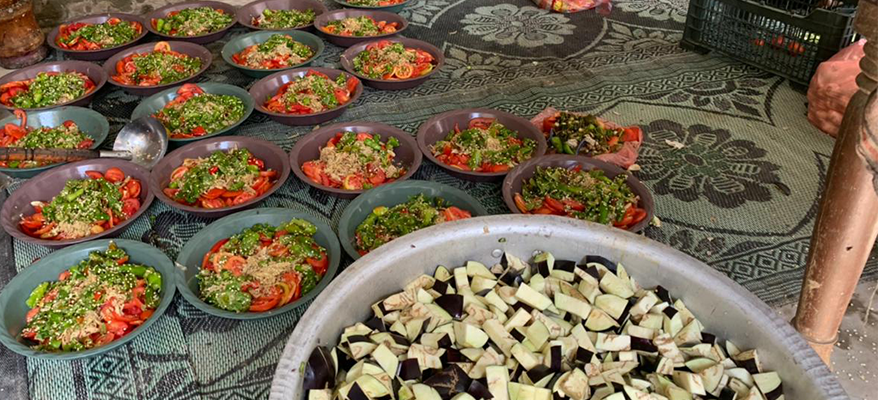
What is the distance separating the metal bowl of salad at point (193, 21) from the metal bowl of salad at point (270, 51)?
28cm

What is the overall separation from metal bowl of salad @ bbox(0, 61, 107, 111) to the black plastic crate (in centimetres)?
348

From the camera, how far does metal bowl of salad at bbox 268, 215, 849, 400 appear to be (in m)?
1.18

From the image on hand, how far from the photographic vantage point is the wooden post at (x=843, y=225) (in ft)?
3.48

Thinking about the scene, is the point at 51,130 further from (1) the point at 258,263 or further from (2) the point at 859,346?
(2) the point at 859,346

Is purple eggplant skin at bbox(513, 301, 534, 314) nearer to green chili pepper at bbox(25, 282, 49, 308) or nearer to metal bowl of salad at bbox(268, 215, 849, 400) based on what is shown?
metal bowl of salad at bbox(268, 215, 849, 400)

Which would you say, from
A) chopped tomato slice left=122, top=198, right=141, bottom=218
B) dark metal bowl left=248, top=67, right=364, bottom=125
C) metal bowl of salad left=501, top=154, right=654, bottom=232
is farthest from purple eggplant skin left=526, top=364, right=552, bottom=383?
dark metal bowl left=248, top=67, right=364, bottom=125

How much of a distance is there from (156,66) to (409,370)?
2.72m

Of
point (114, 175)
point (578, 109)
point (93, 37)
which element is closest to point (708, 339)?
point (578, 109)

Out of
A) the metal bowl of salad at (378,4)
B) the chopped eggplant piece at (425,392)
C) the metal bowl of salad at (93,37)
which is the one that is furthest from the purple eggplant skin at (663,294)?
the metal bowl of salad at (93,37)

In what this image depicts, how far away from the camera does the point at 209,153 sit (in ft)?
8.54

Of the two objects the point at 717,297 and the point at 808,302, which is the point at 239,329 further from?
the point at 808,302

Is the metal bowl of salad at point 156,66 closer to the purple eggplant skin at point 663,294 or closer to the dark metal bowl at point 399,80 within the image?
the dark metal bowl at point 399,80

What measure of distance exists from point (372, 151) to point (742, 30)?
245 centimetres

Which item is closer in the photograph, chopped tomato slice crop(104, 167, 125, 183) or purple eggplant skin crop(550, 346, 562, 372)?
purple eggplant skin crop(550, 346, 562, 372)
